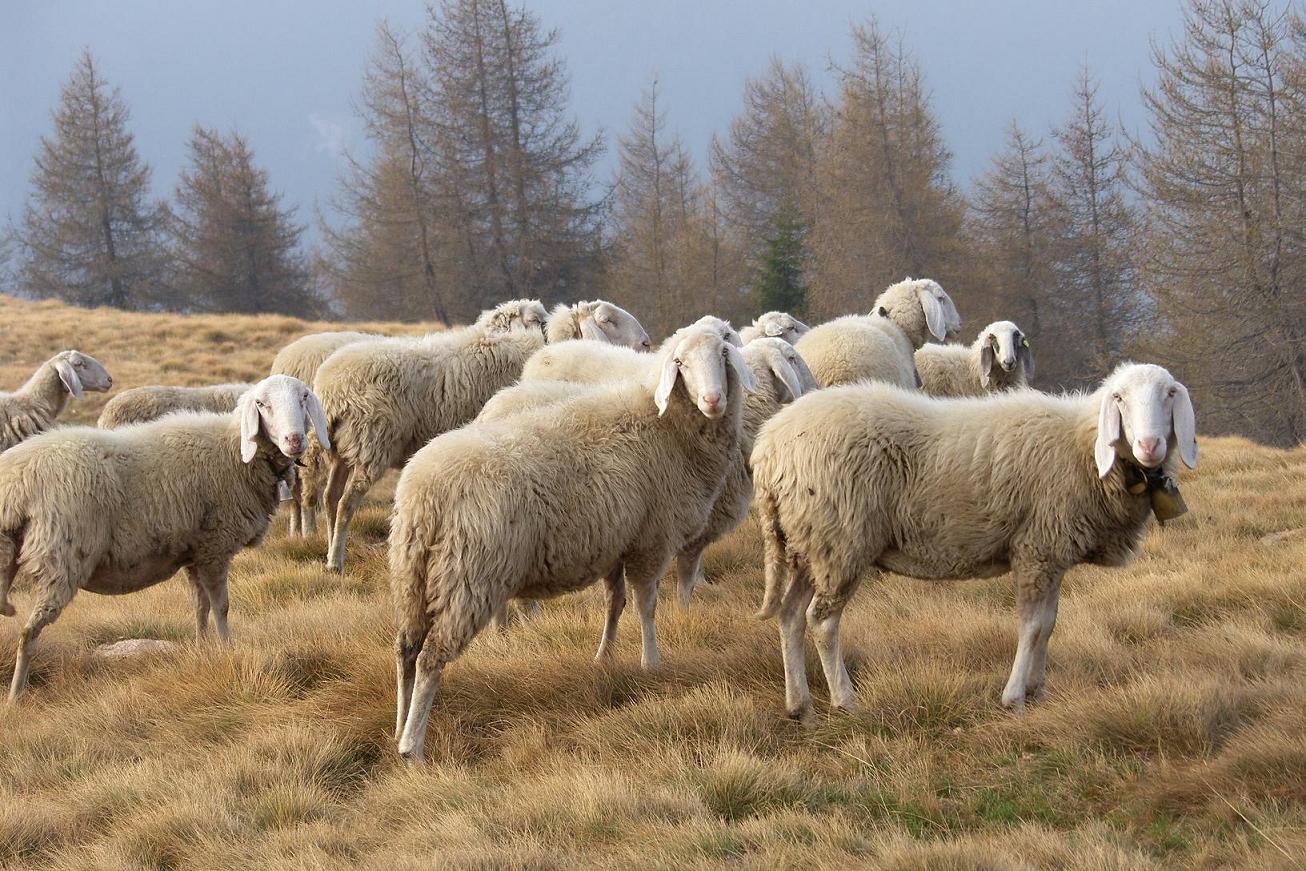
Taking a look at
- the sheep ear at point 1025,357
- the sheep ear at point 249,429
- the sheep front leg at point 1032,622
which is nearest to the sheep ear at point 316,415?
the sheep ear at point 249,429

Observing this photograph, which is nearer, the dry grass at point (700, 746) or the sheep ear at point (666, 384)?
the dry grass at point (700, 746)

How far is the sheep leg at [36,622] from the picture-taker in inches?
239

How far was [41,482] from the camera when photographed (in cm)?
618

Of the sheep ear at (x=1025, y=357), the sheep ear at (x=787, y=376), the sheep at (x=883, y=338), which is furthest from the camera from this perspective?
the sheep ear at (x=1025, y=357)

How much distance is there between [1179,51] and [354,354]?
1886 centimetres

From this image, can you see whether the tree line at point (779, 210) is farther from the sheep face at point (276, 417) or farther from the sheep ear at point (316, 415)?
the sheep face at point (276, 417)

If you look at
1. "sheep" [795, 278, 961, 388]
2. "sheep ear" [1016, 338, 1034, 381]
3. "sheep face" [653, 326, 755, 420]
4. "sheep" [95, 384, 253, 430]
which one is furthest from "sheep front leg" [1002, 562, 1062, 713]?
"sheep" [95, 384, 253, 430]

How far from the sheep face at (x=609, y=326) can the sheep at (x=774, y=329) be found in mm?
966

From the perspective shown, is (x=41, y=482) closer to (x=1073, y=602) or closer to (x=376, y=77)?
(x=1073, y=602)

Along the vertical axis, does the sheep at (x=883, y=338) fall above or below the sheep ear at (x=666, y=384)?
above

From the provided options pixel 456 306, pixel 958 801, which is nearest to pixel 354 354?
pixel 958 801

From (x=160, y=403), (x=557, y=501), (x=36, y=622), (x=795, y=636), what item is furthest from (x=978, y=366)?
(x=36, y=622)

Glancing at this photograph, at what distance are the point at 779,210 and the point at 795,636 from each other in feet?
97.8

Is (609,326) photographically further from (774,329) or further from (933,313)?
(933,313)
